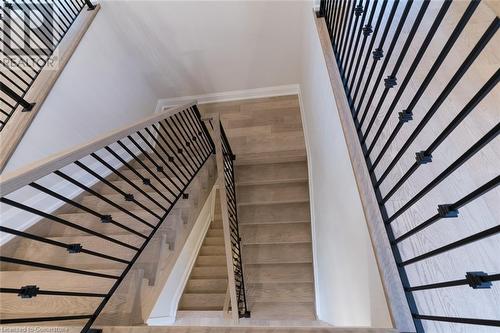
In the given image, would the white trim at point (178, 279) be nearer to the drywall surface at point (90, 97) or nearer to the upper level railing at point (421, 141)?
the drywall surface at point (90, 97)

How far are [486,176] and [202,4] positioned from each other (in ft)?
11.0

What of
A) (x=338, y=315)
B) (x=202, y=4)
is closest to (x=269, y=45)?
(x=202, y=4)

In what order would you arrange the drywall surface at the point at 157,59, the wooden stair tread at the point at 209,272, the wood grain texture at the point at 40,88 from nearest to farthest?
the wood grain texture at the point at 40,88
the drywall surface at the point at 157,59
the wooden stair tread at the point at 209,272

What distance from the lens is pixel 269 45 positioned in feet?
12.1

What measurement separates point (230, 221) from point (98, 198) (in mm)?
1357

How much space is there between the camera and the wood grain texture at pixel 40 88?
2084mm

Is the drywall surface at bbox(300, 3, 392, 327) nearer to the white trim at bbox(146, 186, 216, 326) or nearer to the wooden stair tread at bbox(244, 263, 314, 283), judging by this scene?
the wooden stair tread at bbox(244, 263, 314, 283)

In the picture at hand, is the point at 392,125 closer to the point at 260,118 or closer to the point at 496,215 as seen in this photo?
the point at 496,215

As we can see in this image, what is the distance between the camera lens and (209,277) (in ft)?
13.7

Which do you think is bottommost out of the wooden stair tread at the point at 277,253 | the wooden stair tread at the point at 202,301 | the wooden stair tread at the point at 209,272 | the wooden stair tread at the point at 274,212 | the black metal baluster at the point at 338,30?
the wooden stair tread at the point at 202,301

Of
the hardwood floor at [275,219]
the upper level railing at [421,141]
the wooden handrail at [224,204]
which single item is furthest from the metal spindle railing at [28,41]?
the upper level railing at [421,141]

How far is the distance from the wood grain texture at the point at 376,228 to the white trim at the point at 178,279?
1833 millimetres

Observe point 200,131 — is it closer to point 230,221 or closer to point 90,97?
point 230,221

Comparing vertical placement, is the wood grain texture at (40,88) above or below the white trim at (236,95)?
below
